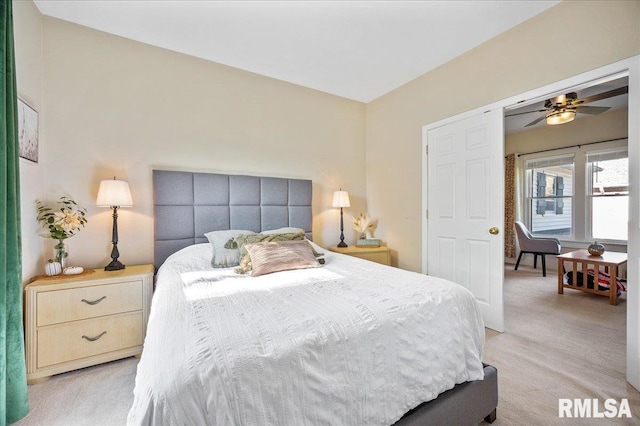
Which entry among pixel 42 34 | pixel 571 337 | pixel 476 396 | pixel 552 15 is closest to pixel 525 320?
pixel 571 337

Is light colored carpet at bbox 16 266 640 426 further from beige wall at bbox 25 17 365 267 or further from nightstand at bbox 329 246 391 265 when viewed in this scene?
nightstand at bbox 329 246 391 265

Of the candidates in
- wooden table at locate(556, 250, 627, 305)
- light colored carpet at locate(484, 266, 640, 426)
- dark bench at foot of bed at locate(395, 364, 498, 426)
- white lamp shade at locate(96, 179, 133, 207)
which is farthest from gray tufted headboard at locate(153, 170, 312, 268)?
wooden table at locate(556, 250, 627, 305)

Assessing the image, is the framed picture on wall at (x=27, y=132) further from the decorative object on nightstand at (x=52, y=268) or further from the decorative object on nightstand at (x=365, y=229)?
the decorative object on nightstand at (x=365, y=229)

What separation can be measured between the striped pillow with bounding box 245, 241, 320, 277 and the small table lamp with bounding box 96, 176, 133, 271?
1155mm

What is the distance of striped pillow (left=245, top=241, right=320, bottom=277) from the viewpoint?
79.9 inches

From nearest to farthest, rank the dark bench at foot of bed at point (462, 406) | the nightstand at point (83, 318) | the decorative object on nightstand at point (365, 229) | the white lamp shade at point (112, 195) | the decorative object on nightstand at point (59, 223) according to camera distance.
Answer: the dark bench at foot of bed at point (462, 406) → the nightstand at point (83, 318) → the decorative object on nightstand at point (59, 223) → the white lamp shade at point (112, 195) → the decorative object on nightstand at point (365, 229)

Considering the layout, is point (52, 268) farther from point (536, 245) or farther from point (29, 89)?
point (536, 245)

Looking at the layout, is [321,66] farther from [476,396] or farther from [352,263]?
[476,396]

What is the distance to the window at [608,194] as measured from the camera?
4.59 meters

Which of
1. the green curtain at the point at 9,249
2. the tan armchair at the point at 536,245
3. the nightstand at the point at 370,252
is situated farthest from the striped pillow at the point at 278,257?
the tan armchair at the point at 536,245

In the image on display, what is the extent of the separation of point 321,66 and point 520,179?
526 centimetres

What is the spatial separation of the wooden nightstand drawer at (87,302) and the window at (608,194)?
696 centimetres

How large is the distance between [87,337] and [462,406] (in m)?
2.56

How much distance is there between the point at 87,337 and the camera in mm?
2039
